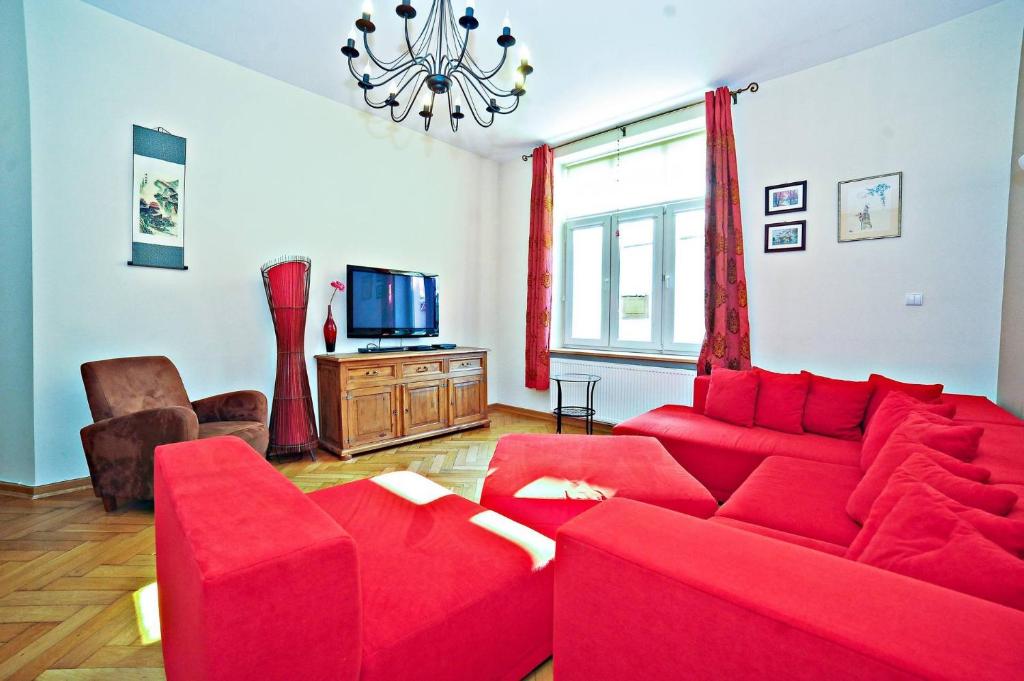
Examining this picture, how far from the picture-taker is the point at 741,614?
0.68m

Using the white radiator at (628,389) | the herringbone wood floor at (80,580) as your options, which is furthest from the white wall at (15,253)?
the white radiator at (628,389)

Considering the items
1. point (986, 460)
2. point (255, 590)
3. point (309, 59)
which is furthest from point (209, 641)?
point (309, 59)

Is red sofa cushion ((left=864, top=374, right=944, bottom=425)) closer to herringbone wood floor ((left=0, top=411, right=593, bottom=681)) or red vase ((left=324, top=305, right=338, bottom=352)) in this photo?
herringbone wood floor ((left=0, top=411, right=593, bottom=681))

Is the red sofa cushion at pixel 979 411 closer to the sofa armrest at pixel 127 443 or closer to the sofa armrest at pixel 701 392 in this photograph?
the sofa armrest at pixel 701 392

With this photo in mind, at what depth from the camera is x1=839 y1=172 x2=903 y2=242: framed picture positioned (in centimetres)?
294

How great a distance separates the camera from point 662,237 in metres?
4.07

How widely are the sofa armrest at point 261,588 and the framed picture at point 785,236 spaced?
356 cm

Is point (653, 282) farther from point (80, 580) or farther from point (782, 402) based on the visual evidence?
point (80, 580)

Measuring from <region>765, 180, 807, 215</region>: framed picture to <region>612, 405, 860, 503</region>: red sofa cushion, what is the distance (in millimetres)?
→ 1689

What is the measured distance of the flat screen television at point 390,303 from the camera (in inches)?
153

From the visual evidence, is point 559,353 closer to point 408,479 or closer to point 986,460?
Answer: point 408,479

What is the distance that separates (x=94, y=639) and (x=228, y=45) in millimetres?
3416

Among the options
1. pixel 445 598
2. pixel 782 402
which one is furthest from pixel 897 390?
pixel 445 598

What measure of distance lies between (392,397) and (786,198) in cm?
337
